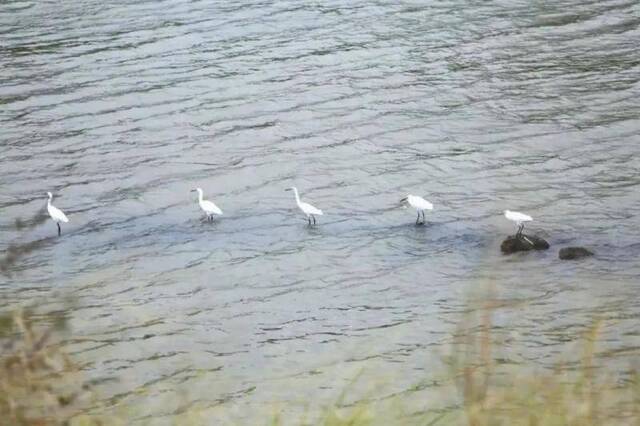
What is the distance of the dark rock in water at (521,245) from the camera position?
1537 cm

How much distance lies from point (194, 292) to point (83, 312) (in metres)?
1.56

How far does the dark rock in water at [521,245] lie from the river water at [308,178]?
0.71 ft

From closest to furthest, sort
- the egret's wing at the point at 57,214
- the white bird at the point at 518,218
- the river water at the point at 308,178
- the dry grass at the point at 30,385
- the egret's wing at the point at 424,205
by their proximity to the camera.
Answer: the dry grass at the point at 30,385 → the river water at the point at 308,178 → the white bird at the point at 518,218 → the egret's wing at the point at 424,205 → the egret's wing at the point at 57,214

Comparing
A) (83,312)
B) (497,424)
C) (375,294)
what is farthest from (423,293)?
(497,424)

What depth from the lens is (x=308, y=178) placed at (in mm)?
19125

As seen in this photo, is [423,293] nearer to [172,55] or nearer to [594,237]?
[594,237]

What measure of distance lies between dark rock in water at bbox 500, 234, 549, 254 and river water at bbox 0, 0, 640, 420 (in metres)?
A: 0.22

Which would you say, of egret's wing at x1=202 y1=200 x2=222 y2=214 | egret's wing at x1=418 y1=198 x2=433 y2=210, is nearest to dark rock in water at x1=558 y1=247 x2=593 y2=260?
egret's wing at x1=418 y1=198 x2=433 y2=210

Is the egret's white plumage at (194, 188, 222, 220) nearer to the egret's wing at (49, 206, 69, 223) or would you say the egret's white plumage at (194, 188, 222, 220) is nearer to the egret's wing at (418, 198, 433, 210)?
the egret's wing at (49, 206, 69, 223)

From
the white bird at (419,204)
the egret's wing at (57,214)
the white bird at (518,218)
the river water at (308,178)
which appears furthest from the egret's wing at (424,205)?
the egret's wing at (57,214)

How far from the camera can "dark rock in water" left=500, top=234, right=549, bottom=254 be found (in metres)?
15.4

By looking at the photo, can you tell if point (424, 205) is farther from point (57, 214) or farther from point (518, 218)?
point (57, 214)

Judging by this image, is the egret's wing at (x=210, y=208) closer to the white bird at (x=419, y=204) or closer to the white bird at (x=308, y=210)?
the white bird at (x=308, y=210)

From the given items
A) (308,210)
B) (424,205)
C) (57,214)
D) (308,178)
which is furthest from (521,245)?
(57,214)
